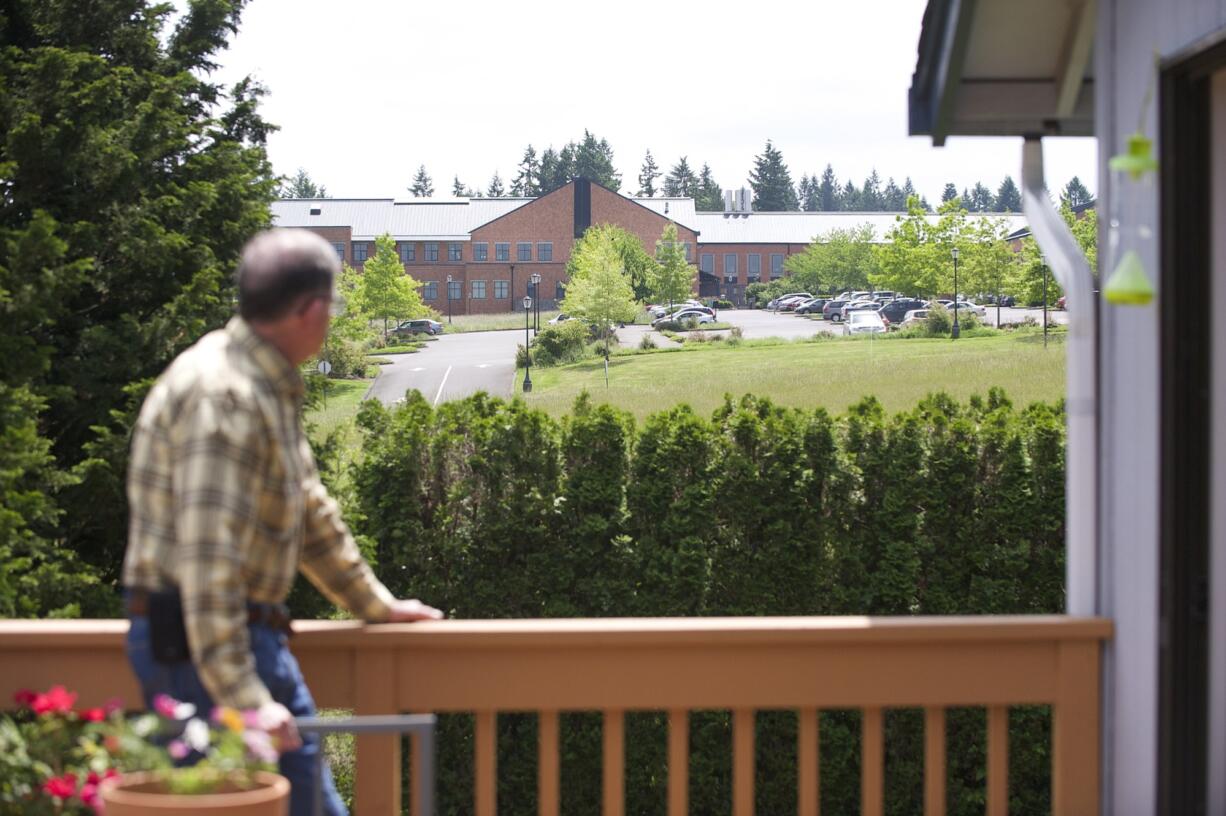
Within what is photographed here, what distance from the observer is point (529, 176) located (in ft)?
381

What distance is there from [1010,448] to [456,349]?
153 ft

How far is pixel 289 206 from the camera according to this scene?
80.1 metres

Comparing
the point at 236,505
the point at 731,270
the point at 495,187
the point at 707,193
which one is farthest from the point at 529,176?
the point at 236,505

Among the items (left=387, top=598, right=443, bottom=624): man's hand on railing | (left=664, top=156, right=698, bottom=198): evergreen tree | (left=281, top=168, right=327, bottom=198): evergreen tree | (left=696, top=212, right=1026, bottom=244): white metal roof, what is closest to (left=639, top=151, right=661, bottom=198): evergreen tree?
(left=664, top=156, right=698, bottom=198): evergreen tree

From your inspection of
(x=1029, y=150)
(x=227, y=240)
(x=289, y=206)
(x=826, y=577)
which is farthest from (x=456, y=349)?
(x=1029, y=150)

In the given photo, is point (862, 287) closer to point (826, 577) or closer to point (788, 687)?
point (826, 577)

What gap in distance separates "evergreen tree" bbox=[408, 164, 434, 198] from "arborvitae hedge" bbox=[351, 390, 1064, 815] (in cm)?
12075

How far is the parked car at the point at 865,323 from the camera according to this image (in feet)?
180

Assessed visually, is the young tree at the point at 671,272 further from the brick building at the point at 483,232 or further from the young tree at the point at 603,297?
the young tree at the point at 603,297

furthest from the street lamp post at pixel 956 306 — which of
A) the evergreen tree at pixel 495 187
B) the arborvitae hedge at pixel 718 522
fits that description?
the evergreen tree at pixel 495 187

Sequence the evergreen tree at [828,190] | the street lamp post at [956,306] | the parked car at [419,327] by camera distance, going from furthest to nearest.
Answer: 1. the evergreen tree at [828,190]
2. the parked car at [419,327]
3. the street lamp post at [956,306]

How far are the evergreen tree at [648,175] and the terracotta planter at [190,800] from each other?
126 meters

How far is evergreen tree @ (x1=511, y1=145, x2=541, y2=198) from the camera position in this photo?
113875 mm

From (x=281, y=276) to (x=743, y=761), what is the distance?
5.08 ft
